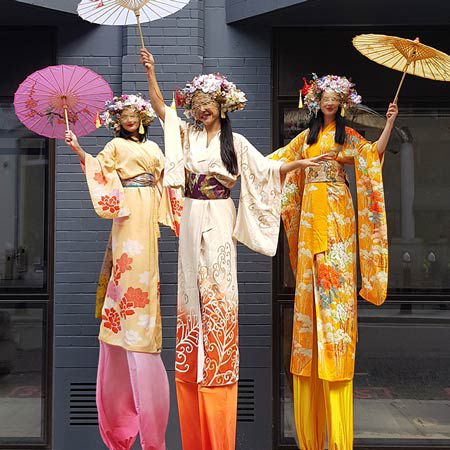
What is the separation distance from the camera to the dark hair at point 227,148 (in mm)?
4035

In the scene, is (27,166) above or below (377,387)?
above

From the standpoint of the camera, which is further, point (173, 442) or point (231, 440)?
point (173, 442)

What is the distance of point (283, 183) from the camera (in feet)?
14.6

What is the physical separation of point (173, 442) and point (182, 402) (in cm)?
89

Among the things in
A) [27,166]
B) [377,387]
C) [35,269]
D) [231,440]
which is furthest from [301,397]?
[27,166]

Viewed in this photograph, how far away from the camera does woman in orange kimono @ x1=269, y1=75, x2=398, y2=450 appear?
418 centimetres

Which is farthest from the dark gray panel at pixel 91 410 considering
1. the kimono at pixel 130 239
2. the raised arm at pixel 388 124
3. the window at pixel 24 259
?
the raised arm at pixel 388 124

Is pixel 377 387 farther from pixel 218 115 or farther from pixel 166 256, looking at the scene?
pixel 218 115

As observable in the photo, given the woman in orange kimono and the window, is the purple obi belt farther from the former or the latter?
the window

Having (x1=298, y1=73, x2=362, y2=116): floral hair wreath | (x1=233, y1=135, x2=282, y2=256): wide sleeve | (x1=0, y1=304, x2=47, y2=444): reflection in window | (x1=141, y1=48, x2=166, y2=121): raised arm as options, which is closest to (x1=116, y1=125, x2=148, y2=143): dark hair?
(x1=141, y1=48, x2=166, y2=121): raised arm

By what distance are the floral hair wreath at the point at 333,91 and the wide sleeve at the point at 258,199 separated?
449 millimetres

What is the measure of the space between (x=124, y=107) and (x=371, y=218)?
147 centimetres

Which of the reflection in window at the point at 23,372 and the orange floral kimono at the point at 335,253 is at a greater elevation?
the orange floral kimono at the point at 335,253

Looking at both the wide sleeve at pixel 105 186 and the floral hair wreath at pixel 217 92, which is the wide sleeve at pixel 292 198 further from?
the wide sleeve at pixel 105 186
